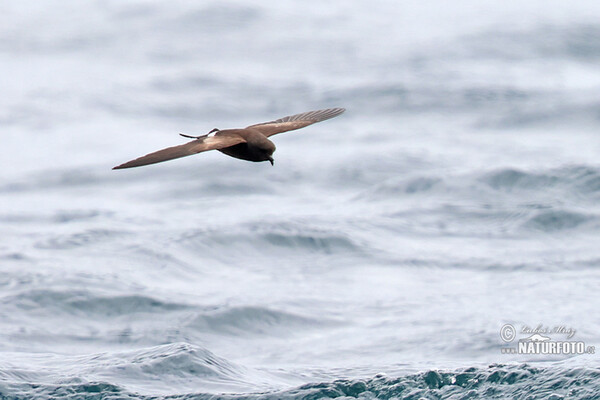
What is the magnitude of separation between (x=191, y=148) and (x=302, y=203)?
8473 millimetres

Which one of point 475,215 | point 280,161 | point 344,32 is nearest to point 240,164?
point 280,161

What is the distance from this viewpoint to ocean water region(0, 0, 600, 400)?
10867mm

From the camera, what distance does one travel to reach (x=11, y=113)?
62.0 ft

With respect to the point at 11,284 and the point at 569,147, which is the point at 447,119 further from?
the point at 11,284

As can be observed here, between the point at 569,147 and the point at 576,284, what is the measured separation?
3.63 metres

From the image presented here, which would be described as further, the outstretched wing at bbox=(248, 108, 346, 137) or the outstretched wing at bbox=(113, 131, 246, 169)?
the outstretched wing at bbox=(248, 108, 346, 137)

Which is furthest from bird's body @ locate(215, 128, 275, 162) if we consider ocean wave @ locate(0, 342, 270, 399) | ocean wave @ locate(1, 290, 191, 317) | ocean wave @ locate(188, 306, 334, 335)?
ocean wave @ locate(1, 290, 191, 317)

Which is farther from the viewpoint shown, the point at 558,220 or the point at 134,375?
the point at 558,220

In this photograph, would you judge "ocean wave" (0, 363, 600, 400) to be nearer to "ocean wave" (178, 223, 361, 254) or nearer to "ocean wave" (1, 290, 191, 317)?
"ocean wave" (1, 290, 191, 317)

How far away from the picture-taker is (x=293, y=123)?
872cm

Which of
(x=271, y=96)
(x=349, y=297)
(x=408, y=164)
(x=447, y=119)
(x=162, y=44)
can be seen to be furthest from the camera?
(x=162, y=44)

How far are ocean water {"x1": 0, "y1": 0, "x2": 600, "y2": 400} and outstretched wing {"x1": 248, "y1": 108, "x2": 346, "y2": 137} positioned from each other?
235 centimetres

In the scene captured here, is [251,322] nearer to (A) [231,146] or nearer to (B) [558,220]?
(B) [558,220]

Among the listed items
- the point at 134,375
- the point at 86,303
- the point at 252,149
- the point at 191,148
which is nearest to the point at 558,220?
the point at 86,303
